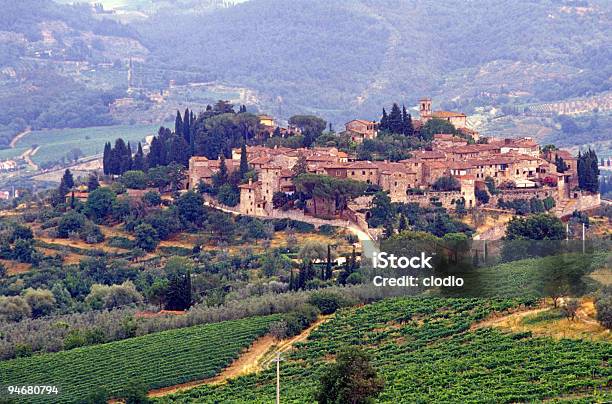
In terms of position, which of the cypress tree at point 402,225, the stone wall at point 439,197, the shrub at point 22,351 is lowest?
the shrub at point 22,351

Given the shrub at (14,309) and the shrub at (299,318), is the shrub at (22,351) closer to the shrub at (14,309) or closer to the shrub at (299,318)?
the shrub at (299,318)

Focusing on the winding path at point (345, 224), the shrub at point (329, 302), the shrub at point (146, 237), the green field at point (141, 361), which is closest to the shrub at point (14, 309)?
the shrub at point (146, 237)

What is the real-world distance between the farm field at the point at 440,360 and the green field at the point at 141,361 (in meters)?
1.89

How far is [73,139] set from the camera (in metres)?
162

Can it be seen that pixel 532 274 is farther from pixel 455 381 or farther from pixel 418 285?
pixel 455 381

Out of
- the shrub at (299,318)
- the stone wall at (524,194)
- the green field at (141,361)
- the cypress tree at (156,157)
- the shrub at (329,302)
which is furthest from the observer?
the cypress tree at (156,157)

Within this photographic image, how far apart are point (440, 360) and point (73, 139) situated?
4907 inches

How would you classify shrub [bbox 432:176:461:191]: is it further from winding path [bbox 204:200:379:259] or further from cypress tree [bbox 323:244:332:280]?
cypress tree [bbox 323:244:332:280]

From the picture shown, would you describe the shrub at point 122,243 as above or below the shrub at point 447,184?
below

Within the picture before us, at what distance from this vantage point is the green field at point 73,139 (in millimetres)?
151625

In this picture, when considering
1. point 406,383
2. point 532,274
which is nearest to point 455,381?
point 406,383

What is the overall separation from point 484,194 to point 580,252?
948 inches

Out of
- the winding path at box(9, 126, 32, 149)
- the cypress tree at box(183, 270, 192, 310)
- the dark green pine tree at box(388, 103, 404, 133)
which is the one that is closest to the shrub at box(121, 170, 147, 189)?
the dark green pine tree at box(388, 103, 404, 133)

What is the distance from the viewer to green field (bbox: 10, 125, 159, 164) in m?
152
